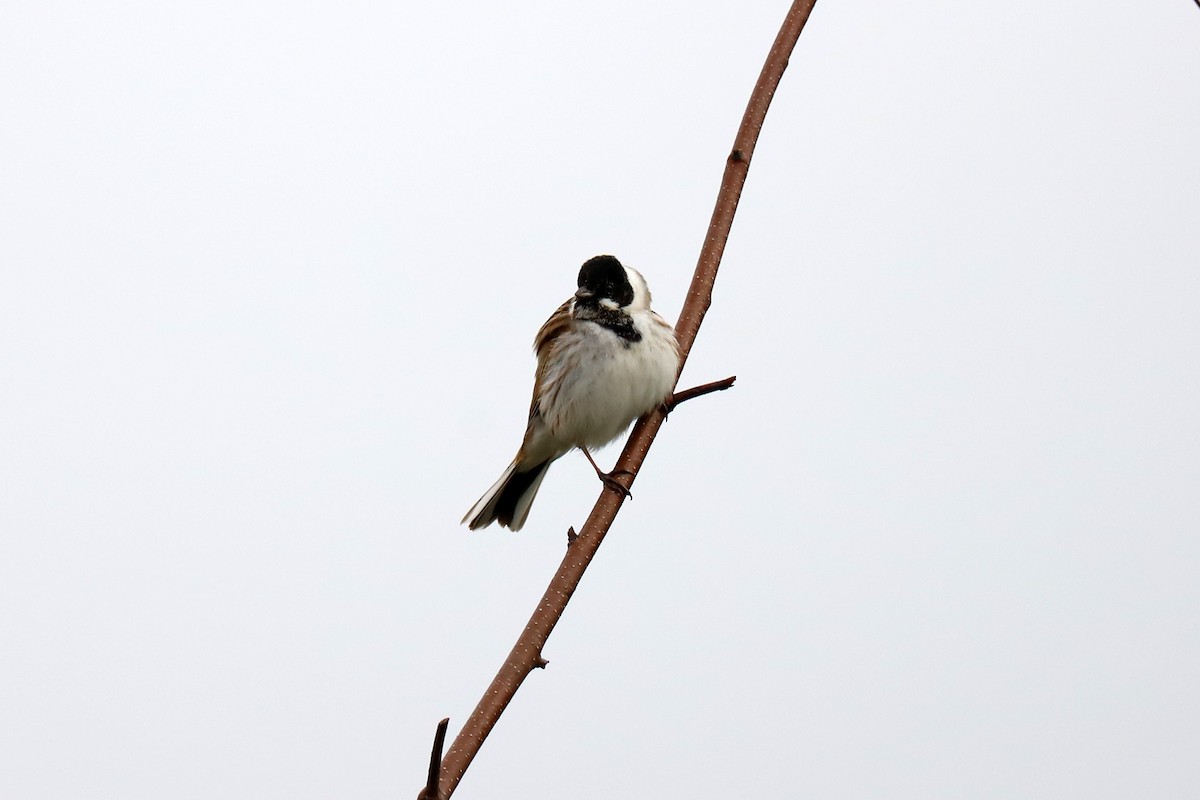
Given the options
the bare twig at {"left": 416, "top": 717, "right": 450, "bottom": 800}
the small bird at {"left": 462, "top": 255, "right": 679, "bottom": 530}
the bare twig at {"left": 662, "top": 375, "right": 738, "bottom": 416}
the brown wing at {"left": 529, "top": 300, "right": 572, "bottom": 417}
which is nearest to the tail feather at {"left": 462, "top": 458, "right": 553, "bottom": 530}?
the small bird at {"left": 462, "top": 255, "right": 679, "bottom": 530}

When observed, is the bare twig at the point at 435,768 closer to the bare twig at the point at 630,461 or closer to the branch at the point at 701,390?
the bare twig at the point at 630,461

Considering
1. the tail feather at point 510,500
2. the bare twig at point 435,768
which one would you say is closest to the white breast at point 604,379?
the tail feather at point 510,500

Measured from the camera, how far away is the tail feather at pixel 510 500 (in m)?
5.83

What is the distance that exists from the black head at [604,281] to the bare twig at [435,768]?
3269 mm

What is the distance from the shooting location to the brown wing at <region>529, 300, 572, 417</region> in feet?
18.8

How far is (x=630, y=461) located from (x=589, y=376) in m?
1.64

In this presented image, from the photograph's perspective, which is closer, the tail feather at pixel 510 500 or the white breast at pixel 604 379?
the white breast at pixel 604 379

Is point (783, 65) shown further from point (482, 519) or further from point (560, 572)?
point (482, 519)

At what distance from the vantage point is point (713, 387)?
11.2 feet

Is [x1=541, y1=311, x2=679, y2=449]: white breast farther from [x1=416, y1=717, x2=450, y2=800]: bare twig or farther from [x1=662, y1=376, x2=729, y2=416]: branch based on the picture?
[x1=416, y1=717, x2=450, y2=800]: bare twig

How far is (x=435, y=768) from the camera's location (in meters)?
2.26

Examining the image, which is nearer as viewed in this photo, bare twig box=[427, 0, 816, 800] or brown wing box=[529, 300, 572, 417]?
bare twig box=[427, 0, 816, 800]

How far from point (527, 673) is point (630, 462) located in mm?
1096

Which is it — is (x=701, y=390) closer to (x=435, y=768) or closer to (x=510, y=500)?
(x=435, y=768)
